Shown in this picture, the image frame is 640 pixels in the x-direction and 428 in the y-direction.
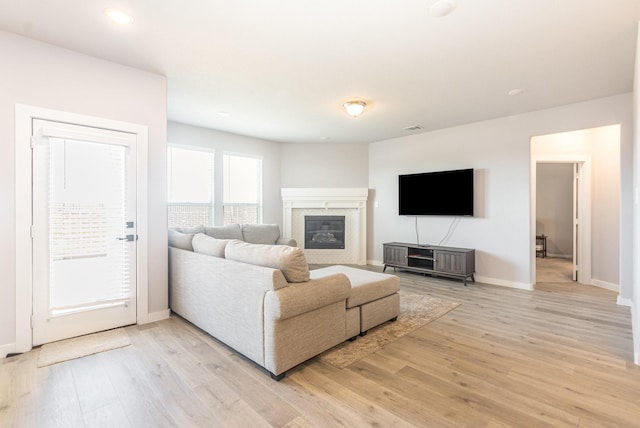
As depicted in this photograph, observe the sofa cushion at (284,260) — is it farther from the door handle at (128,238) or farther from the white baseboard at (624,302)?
the white baseboard at (624,302)

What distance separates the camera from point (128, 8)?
2215mm

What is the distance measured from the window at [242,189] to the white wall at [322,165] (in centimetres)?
70

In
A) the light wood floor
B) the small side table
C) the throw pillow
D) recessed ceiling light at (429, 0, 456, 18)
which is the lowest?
the light wood floor

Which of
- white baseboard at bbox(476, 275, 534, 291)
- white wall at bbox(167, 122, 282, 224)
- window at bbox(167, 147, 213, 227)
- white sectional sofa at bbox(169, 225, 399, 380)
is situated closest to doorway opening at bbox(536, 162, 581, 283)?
white baseboard at bbox(476, 275, 534, 291)

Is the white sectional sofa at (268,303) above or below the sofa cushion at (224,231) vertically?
below

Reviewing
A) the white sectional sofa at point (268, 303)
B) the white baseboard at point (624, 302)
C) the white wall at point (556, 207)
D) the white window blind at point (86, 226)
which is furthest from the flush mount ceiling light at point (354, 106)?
the white wall at point (556, 207)

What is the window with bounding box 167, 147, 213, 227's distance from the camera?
5234 millimetres

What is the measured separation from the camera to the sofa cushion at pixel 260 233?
5.63 metres

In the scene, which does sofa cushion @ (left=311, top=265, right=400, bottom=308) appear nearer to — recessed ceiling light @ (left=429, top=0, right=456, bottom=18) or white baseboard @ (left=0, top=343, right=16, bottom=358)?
recessed ceiling light @ (left=429, top=0, right=456, bottom=18)

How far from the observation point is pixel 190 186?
17.8ft

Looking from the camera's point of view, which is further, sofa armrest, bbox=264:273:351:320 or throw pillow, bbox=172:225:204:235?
throw pillow, bbox=172:225:204:235

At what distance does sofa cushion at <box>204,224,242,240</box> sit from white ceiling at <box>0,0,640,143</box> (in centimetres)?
199

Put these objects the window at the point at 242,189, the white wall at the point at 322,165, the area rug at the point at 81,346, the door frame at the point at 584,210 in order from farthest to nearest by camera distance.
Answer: the white wall at the point at 322,165, the window at the point at 242,189, the door frame at the point at 584,210, the area rug at the point at 81,346

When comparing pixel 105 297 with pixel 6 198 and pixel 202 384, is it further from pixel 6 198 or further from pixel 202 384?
pixel 202 384
